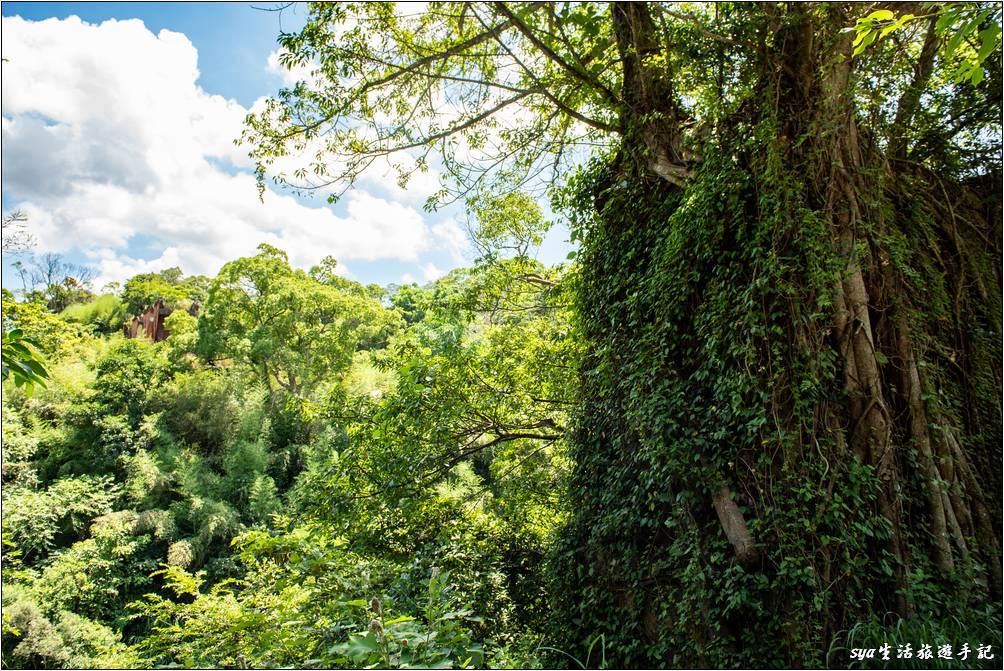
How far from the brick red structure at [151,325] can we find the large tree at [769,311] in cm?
1689

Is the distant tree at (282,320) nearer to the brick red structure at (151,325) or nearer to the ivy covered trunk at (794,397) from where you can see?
the brick red structure at (151,325)

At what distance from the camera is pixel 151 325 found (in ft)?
59.6

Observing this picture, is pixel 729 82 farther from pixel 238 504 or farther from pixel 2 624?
pixel 238 504

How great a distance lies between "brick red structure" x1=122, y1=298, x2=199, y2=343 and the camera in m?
18.1

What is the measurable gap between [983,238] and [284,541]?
4752mm

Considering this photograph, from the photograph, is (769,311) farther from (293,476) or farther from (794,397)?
(293,476)

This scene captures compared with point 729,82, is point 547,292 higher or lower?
lower

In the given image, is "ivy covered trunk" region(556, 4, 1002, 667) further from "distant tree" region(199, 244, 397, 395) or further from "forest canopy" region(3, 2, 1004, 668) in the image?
"distant tree" region(199, 244, 397, 395)

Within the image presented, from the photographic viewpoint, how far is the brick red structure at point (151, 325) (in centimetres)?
1809

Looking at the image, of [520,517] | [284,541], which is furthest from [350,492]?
[520,517]

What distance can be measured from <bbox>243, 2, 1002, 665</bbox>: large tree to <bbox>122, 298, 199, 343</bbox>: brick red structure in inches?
665

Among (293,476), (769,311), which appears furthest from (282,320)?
(769,311)

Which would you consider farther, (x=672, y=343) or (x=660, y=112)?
(x=660, y=112)

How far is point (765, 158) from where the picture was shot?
2.92m
